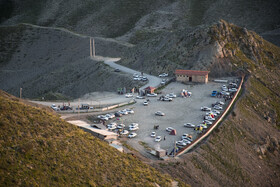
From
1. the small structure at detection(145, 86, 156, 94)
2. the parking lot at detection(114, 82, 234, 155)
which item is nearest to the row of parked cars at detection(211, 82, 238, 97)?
the parking lot at detection(114, 82, 234, 155)

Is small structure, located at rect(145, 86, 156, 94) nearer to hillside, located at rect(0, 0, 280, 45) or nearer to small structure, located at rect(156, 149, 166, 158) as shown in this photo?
small structure, located at rect(156, 149, 166, 158)

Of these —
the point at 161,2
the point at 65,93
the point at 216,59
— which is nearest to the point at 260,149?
the point at 216,59

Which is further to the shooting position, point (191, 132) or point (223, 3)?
point (223, 3)

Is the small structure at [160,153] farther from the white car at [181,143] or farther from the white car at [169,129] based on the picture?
the white car at [169,129]

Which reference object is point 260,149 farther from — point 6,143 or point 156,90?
point 6,143

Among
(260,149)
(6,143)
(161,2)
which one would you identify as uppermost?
(161,2)

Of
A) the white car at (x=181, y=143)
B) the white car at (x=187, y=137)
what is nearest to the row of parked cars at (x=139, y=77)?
the white car at (x=187, y=137)

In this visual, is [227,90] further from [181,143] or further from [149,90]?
[181,143]

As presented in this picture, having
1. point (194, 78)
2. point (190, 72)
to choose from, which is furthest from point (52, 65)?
point (194, 78)
